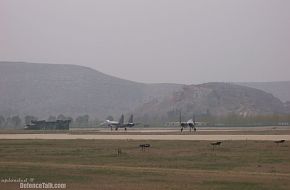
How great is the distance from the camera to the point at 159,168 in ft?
112

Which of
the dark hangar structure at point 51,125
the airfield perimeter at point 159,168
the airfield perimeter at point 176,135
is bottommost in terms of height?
the airfield perimeter at point 159,168

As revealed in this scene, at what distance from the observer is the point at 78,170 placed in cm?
3244

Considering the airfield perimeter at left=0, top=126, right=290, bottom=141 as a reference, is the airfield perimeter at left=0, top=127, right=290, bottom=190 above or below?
below

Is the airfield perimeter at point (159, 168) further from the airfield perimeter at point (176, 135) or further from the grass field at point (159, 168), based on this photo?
the airfield perimeter at point (176, 135)

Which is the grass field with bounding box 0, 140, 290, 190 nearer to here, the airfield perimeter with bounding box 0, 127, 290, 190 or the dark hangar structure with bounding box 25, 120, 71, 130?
the airfield perimeter with bounding box 0, 127, 290, 190

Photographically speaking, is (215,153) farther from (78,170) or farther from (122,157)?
(78,170)

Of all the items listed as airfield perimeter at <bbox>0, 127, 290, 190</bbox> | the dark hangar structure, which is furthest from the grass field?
the dark hangar structure

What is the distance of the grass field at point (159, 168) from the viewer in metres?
26.7

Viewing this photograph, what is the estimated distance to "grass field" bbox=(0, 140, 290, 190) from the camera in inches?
1050

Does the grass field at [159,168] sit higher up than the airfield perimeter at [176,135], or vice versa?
the airfield perimeter at [176,135]

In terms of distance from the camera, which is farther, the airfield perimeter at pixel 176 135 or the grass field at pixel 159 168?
the airfield perimeter at pixel 176 135

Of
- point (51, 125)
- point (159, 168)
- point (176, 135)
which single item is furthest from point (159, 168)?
point (51, 125)

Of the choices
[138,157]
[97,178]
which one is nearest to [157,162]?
[138,157]

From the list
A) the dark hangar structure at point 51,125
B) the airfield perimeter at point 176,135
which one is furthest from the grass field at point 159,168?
the dark hangar structure at point 51,125
